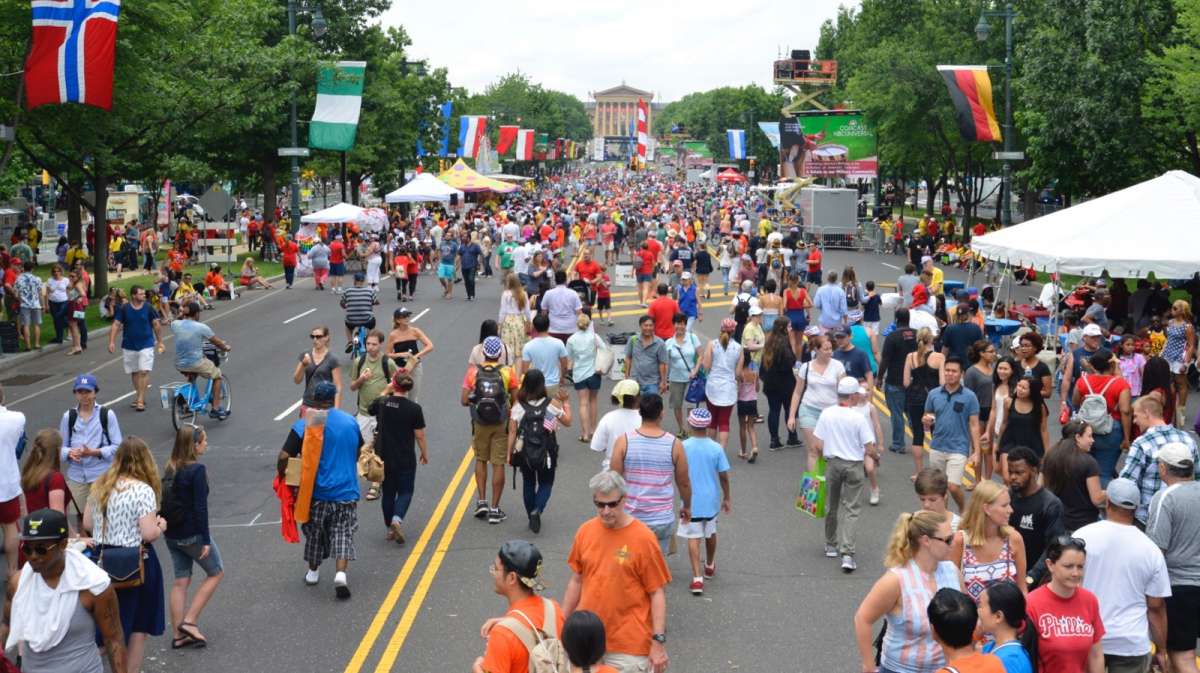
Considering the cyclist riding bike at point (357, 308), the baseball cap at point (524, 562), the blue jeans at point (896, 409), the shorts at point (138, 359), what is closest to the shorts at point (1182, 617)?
the baseball cap at point (524, 562)

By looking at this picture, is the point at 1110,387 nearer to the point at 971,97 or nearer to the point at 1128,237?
the point at 1128,237

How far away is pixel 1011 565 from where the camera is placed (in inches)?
262

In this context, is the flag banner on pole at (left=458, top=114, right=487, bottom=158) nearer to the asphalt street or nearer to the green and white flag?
the green and white flag

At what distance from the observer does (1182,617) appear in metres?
7.28

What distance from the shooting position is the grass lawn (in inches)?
1053

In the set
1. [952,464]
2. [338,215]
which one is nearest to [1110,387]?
[952,464]

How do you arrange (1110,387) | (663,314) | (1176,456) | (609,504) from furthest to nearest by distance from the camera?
(663,314), (1110,387), (1176,456), (609,504)

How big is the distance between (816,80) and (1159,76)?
122 ft

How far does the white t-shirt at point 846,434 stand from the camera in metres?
10.0

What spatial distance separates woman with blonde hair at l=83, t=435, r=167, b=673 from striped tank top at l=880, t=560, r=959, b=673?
4270mm

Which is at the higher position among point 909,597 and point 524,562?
point 524,562

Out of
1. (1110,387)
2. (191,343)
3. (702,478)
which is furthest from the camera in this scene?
(191,343)

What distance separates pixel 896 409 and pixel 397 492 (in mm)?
6276

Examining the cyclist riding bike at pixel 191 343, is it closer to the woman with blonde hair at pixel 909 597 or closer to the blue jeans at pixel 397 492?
the blue jeans at pixel 397 492
